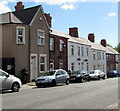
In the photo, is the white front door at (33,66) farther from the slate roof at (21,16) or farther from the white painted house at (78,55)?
the white painted house at (78,55)

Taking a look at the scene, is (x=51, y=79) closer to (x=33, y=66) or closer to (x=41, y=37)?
(x=33, y=66)

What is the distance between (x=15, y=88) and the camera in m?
17.0

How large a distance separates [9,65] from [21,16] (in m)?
7.23

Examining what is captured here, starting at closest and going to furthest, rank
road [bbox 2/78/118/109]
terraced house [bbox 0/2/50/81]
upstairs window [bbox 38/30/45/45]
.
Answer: road [bbox 2/78/118/109] → terraced house [bbox 0/2/50/81] → upstairs window [bbox 38/30/45/45]

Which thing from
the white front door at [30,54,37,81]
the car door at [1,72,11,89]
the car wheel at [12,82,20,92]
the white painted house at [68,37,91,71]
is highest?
the white painted house at [68,37,91,71]

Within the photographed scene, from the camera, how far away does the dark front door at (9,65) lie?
24594 millimetres

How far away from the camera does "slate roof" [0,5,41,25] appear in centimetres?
2714

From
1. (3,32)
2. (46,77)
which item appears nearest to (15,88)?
(46,77)

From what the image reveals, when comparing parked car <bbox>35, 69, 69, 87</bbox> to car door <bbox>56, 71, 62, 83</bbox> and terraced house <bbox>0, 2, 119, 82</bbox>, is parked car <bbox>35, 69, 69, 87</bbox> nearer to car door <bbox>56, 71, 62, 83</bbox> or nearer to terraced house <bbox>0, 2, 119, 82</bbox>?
car door <bbox>56, 71, 62, 83</bbox>

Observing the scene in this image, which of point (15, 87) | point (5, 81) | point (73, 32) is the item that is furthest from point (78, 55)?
point (5, 81)

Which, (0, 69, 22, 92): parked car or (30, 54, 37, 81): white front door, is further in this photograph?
(30, 54, 37, 81): white front door

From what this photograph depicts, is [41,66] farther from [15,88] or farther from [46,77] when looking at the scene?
→ [15,88]

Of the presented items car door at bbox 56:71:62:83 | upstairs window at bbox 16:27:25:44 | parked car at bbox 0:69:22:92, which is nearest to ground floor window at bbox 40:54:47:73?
upstairs window at bbox 16:27:25:44

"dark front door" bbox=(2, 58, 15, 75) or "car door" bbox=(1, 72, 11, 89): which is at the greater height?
"dark front door" bbox=(2, 58, 15, 75)
